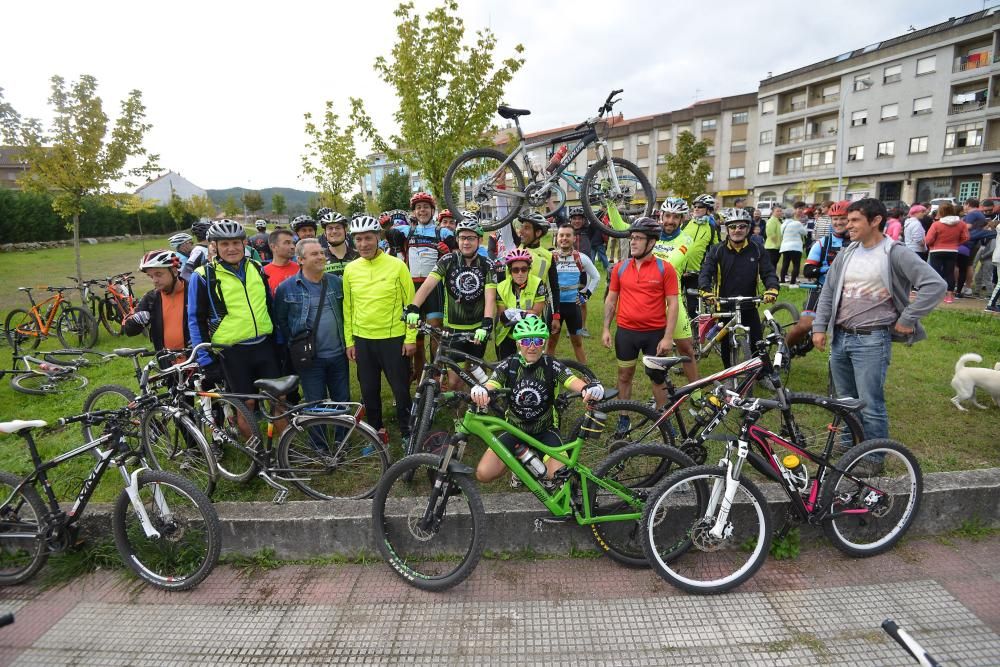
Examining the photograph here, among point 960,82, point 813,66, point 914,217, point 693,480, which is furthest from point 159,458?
point 813,66

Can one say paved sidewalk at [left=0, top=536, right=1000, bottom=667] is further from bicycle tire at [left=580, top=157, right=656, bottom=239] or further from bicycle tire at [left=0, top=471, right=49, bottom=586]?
bicycle tire at [left=580, top=157, right=656, bottom=239]

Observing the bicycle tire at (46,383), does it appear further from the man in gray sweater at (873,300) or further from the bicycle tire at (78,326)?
the man in gray sweater at (873,300)

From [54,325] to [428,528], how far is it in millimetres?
10214

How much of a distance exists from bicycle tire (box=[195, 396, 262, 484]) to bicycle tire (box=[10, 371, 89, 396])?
3.90m

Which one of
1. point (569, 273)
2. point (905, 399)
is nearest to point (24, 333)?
point (569, 273)

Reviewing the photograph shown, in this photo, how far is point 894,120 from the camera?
37.3 metres

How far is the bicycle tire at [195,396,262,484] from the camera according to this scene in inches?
165

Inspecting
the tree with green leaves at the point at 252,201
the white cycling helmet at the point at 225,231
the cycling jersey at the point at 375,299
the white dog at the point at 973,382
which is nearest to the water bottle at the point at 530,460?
the cycling jersey at the point at 375,299

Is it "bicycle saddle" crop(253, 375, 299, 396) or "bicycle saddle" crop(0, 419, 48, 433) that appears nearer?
"bicycle saddle" crop(0, 419, 48, 433)

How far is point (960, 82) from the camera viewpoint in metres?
33.6

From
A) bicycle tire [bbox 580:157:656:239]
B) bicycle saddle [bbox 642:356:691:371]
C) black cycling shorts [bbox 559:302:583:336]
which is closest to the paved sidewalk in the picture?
bicycle saddle [bbox 642:356:691:371]

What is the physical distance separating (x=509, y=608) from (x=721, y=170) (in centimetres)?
5517

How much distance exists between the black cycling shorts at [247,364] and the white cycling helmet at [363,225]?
1318 millimetres

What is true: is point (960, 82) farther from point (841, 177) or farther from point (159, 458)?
point (159, 458)
